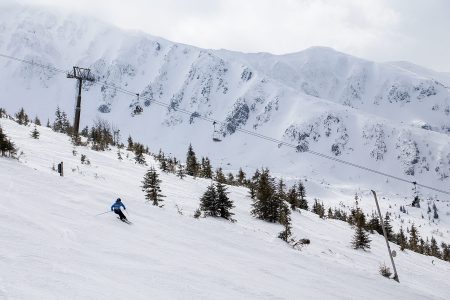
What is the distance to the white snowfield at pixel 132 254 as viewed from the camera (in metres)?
8.35

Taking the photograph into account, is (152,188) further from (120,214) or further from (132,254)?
(132,254)

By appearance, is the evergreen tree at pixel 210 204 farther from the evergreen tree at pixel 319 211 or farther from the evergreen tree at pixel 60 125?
the evergreen tree at pixel 60 125

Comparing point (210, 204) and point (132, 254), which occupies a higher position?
point (132, 254)

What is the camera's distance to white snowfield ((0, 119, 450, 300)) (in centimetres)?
835

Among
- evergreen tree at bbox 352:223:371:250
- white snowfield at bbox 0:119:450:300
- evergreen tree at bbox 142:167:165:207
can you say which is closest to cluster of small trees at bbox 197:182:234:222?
white snowfield at bbox 0:119:450:300

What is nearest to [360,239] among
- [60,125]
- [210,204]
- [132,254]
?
[210,204]

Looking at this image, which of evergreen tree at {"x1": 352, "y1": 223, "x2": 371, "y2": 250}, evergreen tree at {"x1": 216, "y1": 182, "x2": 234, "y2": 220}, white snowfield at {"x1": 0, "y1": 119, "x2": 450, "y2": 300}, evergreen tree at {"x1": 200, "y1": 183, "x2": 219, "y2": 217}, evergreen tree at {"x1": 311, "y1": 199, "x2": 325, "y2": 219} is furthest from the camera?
evergreen tree at {"x1": 311, "y1": 199, "x2": 325, "y2": 219}

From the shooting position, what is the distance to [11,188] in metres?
14.4

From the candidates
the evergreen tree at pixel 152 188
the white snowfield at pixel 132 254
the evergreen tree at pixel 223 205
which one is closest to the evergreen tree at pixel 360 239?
the white snowfield at pixel 132 254

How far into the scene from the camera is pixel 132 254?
1107 centimetres

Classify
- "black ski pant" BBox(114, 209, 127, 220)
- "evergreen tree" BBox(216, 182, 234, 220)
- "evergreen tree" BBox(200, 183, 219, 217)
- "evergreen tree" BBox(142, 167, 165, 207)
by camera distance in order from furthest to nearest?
1. "evergreen tree" BBox(216, 182, 234, 220)
2. "evergreen tree" BBox(200, 183, 219, 217)
3. "evergreen tree" BBox(142, 167, 165, 207)
4. "black ski pant" BBox(114, 209, 127, 220)

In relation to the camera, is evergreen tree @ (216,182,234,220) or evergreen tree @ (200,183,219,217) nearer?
evergreen tree @ (200,183,219,217)

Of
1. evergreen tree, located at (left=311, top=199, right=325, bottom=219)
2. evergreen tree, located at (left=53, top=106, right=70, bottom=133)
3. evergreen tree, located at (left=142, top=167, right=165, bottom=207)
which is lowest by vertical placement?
evergreen tree, located at (left=311, top=199, right=325, bottom=219)

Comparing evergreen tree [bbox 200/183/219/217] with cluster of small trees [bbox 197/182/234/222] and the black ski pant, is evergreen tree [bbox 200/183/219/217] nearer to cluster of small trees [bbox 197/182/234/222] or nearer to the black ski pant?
cluster of small trees [bbox 197/182/234/222]
